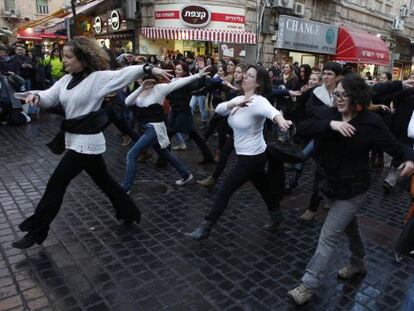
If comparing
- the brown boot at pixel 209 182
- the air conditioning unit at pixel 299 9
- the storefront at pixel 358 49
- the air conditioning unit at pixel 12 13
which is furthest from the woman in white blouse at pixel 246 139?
the air conditioning unit at pixel 12 13

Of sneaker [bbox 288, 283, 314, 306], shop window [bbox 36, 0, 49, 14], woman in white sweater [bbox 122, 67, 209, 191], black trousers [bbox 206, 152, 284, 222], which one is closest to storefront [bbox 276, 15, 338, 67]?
woman in white sweater [bbox 122, 67, 209, 191]

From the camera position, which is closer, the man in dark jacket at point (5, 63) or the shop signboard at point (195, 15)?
the man in dark jacket at point (5, 63)

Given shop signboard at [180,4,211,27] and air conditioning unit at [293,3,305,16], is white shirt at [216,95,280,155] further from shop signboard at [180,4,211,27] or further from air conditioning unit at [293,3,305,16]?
air conditioning unit at [293,3,305,16]

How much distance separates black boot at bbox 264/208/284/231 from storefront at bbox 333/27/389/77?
15.9m

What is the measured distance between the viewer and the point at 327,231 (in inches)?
121

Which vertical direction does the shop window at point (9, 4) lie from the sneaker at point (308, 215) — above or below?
Result: above

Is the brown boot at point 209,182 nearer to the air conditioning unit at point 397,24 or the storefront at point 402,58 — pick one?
the air conditioning unit at point 397,24

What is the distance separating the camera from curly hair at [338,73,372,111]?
2.88 m

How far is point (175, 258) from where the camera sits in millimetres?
3814

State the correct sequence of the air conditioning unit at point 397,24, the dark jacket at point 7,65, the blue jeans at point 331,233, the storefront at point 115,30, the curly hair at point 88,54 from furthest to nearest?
the air conditioning unit at point 397,24, the storefront at point 115,30, the dark jacket at point 7,65, the curly hair at point 88,54, the blue jeans at point 331,233

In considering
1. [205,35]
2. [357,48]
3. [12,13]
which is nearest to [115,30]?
[205,35]

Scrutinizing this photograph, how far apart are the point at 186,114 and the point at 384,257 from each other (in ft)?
12.9

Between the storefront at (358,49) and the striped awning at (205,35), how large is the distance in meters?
6.27

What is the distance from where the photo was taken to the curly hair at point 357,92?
9.46 ft
